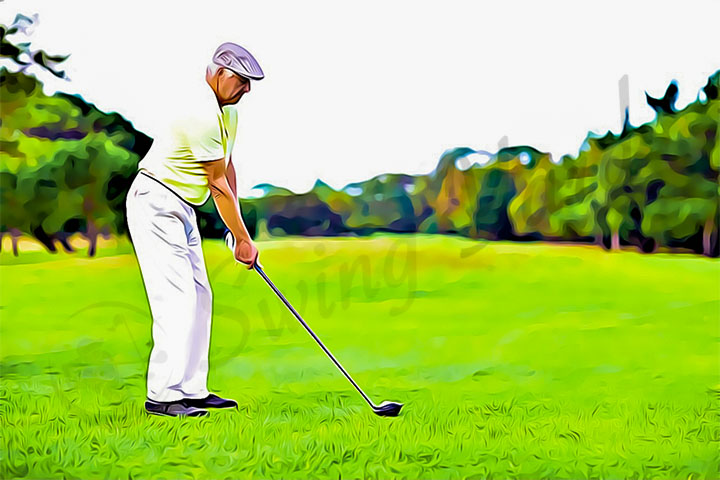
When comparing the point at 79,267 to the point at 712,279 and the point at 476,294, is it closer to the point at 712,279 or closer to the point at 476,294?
the point at 476,294

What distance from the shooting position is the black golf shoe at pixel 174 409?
4.20 m

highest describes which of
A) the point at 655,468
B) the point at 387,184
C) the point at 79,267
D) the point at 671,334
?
the point at 387,184

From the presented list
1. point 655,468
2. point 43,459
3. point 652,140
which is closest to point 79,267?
point 43,459

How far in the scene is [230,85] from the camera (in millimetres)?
4301

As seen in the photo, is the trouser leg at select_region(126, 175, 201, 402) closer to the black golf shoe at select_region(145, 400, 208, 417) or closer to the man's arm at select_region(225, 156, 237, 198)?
the black golf shoe at select_region(145, 400, 208, 417)

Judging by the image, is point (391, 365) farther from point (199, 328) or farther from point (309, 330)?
point (199, 328)

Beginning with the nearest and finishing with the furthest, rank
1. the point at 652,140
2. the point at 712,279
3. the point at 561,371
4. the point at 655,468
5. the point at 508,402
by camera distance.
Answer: the point at 655,468 → the point at 508,402 → the point at 561,371 → the point at 712,279 → the point at 652,140

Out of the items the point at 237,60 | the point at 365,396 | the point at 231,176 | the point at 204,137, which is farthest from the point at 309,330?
the point at 237,60

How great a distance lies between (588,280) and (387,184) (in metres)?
1.75

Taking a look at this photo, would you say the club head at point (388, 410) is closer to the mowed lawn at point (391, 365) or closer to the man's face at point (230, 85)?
the mowed lawn at point (391, 365)

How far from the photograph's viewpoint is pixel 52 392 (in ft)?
15.5

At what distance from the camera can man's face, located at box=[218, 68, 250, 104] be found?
14.1ft

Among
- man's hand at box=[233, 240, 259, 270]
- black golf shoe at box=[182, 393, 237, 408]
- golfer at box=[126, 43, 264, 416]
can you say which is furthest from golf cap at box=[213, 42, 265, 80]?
black golf shoe at box=[182, 393, 237, 408]

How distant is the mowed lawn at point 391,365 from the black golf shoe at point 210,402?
89 millimetres
